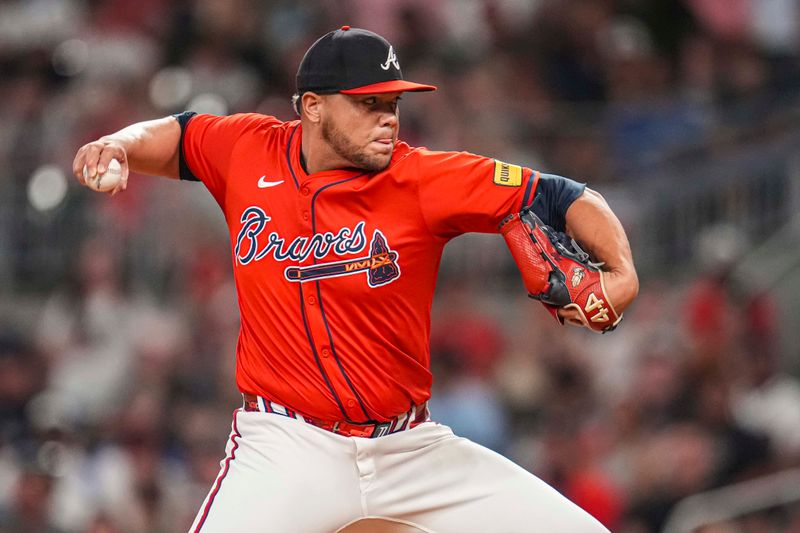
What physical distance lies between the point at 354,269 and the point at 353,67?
67 cm

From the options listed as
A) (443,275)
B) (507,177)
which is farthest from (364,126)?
(443,275)

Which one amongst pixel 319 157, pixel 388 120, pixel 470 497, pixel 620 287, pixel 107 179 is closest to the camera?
pixel 620 287

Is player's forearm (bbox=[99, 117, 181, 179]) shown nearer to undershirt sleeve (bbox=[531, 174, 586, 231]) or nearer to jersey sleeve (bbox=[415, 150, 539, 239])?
jersey sleeve (bbox=[415, 150, 539, 239])

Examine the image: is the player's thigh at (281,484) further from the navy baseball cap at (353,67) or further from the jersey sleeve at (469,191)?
the navy baseball cap at (353,67)

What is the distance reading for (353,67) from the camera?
4477mm

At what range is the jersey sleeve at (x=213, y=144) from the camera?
4.79m

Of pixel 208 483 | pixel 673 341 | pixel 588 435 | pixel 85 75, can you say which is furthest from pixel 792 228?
pixel 85 75

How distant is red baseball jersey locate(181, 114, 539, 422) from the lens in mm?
4449

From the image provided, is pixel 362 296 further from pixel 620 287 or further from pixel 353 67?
pixel 620 287

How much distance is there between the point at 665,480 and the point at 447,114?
3423 mm

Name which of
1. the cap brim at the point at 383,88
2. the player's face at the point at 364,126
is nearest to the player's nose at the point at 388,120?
the player's face at the point at 364,126

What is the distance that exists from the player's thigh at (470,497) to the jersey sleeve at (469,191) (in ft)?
2.48

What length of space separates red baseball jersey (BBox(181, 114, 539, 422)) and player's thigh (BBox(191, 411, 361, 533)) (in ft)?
0.36

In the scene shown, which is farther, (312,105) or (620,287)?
(312,105)
